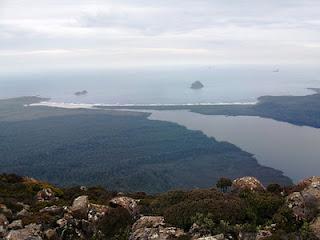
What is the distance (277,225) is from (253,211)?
203 cm

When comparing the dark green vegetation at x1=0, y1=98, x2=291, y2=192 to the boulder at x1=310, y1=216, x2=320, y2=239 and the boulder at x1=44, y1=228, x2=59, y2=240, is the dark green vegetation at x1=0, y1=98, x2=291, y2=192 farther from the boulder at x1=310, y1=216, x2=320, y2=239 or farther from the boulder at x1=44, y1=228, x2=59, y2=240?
the boulder at x1=310, y1=216, x2=320, y2=239

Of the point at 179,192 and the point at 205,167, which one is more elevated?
the point at 179,192

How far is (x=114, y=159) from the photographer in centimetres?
17400

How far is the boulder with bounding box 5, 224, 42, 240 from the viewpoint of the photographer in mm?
23422

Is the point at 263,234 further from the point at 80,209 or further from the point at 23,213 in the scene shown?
the point at 23,213

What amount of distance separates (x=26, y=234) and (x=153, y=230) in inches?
273

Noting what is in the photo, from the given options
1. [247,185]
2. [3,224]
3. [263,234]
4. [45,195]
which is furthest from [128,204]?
[45,195]

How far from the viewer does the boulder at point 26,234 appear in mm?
23422

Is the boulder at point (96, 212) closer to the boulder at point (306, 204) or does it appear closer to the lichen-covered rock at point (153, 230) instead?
the lichen-covered rock at point (153, 230)

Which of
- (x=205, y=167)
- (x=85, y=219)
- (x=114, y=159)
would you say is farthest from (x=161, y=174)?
(x=85, y=219)

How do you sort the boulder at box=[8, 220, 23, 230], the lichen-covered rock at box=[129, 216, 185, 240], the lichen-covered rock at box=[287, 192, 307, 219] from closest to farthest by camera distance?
1. the lichen-covered rock at box=[129, 216, 185, 240]
2. the lichen-covered rock at box=[287, 192, 307, 219]
3. the boulder at box=[8, 220, 23, 230]

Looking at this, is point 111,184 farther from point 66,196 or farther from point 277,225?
point 277,225

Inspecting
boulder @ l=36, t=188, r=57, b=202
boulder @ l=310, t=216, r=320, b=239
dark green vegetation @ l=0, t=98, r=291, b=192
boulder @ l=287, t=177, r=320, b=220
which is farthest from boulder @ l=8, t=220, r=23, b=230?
dark green vegetation @ l=0, t=98, r=291, b=192

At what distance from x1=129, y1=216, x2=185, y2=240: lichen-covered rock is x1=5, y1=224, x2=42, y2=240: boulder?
5183 millimetres
